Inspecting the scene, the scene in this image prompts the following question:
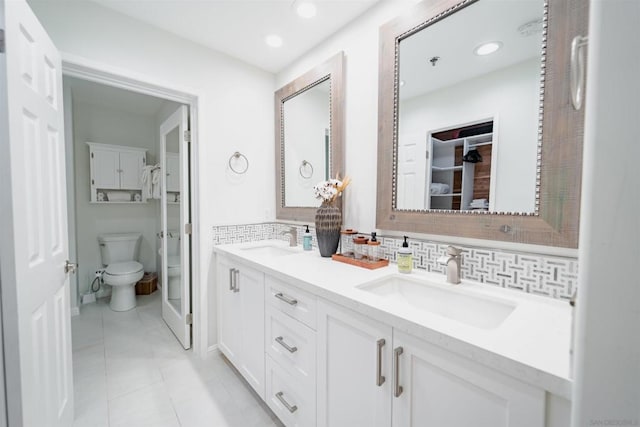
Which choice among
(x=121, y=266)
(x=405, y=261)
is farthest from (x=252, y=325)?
(x=121, y=266)

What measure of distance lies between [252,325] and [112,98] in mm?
3162

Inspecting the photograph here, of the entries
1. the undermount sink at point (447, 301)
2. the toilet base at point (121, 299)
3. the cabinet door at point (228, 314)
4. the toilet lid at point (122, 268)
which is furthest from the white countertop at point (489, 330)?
the toilet base at point (121, 299)

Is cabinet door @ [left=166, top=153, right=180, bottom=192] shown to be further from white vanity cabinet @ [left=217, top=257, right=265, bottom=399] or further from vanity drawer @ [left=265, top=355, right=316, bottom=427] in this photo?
vanity drawer @ [left=265, top=355, right=316, bottom=427]

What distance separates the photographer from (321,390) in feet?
3.59

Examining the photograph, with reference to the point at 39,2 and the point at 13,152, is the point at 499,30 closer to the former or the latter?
the point at 13,152

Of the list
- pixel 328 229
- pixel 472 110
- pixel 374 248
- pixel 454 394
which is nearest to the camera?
pixel 454 394

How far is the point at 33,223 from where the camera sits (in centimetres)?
101

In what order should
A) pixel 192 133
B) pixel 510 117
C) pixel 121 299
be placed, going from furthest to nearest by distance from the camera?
pixel 121 299
pixel 192 133
pixel 510 117

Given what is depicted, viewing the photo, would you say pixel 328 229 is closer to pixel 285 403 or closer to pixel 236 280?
pixel 236 280

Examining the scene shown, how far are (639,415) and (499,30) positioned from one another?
1319 mm

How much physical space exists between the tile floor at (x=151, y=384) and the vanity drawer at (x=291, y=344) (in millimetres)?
463

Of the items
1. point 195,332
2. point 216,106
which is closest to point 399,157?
point 216,106

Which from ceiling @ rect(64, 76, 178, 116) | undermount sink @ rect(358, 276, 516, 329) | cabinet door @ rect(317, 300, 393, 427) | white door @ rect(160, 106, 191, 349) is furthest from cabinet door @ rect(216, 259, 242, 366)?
ceiling @ rect(64, 76, 178, 116)

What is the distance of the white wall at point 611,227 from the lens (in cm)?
39
